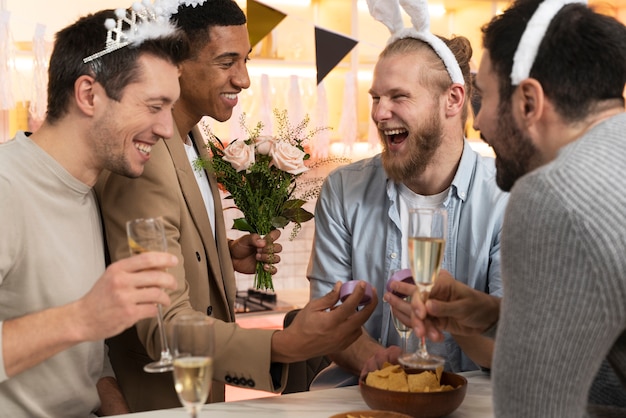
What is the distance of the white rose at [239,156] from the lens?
2584mm

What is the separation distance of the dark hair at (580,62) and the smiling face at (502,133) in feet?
0.43

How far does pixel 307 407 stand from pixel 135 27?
120 centimetres

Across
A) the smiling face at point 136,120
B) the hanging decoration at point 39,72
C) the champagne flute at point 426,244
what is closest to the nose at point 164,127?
the smiling face at point 136,120

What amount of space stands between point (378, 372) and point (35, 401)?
94 cm

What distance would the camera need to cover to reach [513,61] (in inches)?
65.6

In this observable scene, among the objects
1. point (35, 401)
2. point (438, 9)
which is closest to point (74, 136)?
point (35, 401)

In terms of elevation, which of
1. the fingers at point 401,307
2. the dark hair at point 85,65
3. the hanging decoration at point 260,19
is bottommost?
the fingers at point 401,307

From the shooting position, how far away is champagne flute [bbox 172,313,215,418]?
1384mm

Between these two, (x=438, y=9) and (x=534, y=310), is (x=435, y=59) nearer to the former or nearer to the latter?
(x=534, y=310)

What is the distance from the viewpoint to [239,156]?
258 cm

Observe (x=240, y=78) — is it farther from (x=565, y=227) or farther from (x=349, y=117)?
(x=349, y=117)

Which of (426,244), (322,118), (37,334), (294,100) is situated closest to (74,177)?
(37,334)

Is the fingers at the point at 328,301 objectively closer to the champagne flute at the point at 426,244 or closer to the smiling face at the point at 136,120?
the champagne flute at the point at 426,244

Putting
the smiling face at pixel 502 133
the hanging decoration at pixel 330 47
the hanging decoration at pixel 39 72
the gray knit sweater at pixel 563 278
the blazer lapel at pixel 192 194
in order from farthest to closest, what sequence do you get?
the hanging decoration at pixel 39 72
the hanging decoration at pixel 330 47
the blazer lapel at pixel 192 194
the smiling face at pixel 502 133
the gray knit sweater at pixel 563 278
